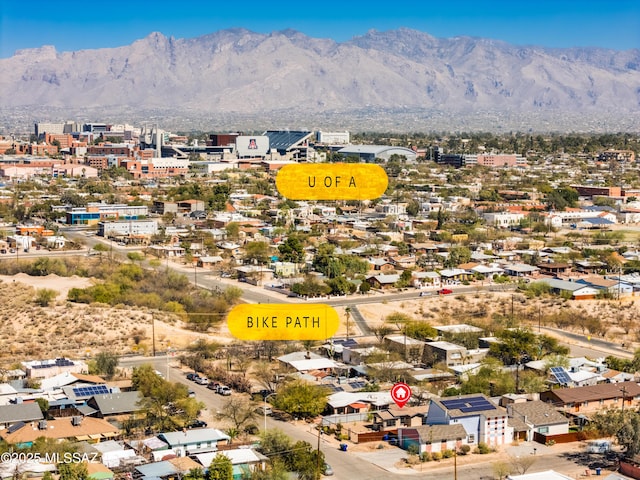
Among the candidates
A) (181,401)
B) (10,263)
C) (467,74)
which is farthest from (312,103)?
(181,401)

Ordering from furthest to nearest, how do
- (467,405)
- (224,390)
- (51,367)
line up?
(51,367) < (224,390) < (467,405)

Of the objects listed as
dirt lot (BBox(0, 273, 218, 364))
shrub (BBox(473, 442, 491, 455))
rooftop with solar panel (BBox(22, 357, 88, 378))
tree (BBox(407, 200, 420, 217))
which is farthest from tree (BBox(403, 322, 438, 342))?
tree (BBox(407, 200, 420, 217))

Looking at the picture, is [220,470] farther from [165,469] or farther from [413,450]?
[413,450]

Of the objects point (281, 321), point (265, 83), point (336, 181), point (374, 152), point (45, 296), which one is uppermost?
point (265, 83)

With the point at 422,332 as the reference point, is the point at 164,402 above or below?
below

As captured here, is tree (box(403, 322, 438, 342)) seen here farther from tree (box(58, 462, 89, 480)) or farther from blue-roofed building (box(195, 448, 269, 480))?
tree (box(58, 462, 89, 480))

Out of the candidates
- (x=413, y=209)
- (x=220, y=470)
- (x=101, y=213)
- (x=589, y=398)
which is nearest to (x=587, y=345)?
(x=589, y=398)

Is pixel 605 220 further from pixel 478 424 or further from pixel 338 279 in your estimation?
pixel 478 424
